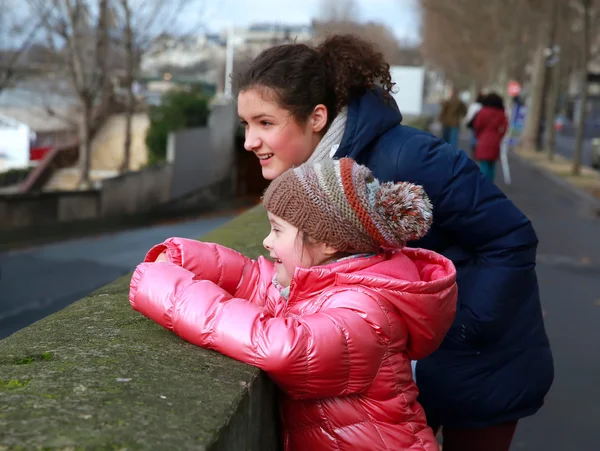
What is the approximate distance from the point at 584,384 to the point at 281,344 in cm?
401

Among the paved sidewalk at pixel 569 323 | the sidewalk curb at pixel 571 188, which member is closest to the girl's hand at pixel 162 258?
the paved sidewalk at pixel 569 323

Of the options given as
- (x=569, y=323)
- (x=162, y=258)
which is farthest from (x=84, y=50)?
(x=162, y=258)

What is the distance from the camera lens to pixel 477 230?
2572 mm

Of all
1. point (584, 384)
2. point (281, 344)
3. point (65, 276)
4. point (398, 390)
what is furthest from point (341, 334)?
point (65, 276)

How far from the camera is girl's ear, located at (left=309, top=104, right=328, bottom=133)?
8.89 feet

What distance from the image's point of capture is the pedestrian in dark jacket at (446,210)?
2.55 metres

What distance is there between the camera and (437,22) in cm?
7006

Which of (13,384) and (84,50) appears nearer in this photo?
(13,384)

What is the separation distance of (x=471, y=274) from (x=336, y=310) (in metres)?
0.72

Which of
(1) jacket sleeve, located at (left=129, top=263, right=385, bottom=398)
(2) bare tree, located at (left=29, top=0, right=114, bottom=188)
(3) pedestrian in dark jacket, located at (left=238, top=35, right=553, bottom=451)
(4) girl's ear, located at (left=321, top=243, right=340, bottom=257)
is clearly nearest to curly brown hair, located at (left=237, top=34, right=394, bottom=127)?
(3) pedestrian in dark jacket, located at (left=238, top=35, right=553, bottom=451)

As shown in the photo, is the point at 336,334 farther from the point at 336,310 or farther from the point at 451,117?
the point at 451,117

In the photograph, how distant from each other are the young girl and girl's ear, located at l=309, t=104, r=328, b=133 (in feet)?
1.48

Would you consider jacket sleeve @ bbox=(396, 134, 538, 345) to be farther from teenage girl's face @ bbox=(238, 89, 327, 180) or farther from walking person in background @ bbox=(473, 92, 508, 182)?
walking person in background @ bbox=(473, 92, 508, 182)

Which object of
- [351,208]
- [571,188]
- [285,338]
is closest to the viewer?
[285,338]
